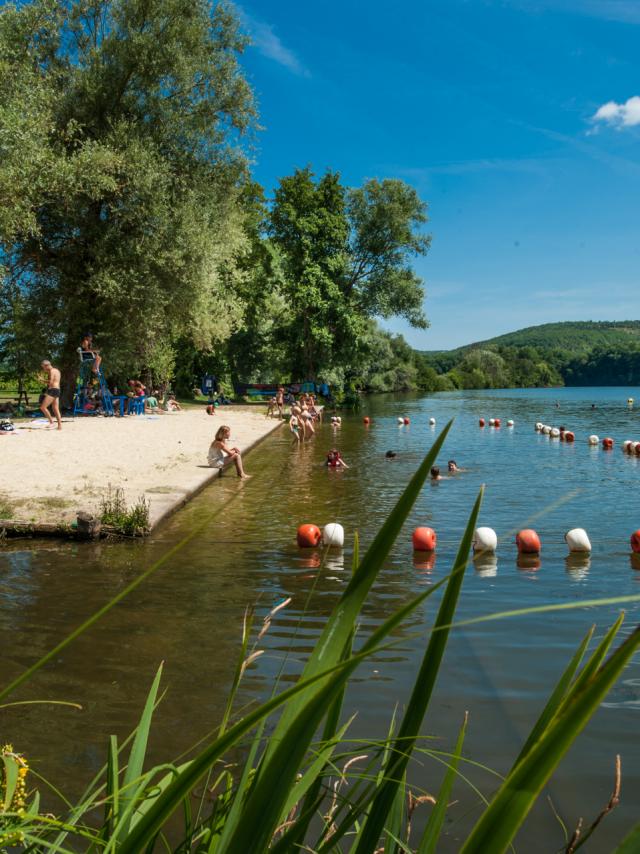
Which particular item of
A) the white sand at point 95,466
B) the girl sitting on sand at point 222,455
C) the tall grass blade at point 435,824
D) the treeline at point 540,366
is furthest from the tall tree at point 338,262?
the treeline at point 540,366

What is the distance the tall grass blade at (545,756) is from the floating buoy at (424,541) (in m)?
8.37

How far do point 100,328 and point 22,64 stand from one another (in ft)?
30.8

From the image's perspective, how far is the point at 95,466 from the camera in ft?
45.5

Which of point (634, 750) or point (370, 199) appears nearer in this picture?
point (634, 750)

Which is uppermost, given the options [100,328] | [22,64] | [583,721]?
[22,64]

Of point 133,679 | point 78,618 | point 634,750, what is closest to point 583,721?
point 634,750

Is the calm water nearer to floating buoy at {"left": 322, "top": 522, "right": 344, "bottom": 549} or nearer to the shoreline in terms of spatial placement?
floating buoy at {"left": 322, "top": 522, "right": 344, "bottom": 549}

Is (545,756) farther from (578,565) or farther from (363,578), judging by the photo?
(578,565)

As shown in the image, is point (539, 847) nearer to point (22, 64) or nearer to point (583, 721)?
point (583, 721)

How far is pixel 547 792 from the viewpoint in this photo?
148 inches

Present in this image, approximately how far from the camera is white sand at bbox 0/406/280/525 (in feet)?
34.0

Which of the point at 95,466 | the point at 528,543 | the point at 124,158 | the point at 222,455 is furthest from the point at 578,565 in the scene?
the point at 124,158

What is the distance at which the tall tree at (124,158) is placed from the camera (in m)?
25.2

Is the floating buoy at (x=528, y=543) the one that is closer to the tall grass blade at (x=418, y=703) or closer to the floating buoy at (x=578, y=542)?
the floating buoy at (x=578, y=542)
